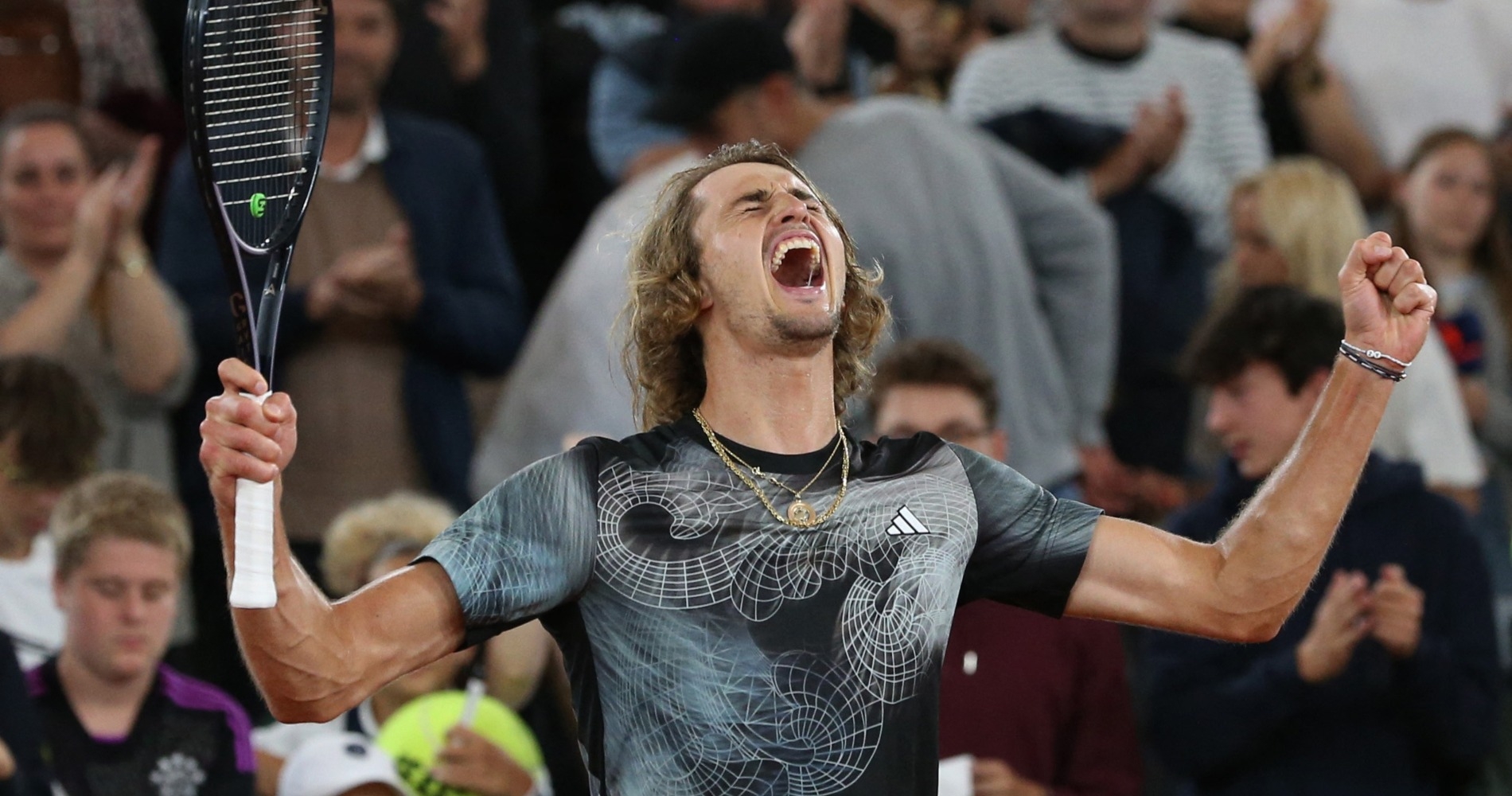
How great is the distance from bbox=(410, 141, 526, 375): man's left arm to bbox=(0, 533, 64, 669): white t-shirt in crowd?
Answer: 1.39 m

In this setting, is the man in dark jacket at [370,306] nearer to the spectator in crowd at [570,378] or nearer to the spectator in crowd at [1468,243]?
the spectator in crowd at [570,378]

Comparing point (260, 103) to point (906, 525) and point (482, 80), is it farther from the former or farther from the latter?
point (482, 80)

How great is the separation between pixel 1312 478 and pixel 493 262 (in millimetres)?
3920

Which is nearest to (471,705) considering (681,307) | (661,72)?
(681,307)

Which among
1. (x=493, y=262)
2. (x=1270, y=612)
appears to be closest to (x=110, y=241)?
(x=493, y=262)

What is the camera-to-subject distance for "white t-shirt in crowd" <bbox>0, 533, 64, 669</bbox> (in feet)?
17.5

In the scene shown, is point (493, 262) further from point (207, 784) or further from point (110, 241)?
point (207, 784)

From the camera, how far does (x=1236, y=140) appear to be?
7934 millimetres

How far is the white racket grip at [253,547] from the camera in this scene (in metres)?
2.69

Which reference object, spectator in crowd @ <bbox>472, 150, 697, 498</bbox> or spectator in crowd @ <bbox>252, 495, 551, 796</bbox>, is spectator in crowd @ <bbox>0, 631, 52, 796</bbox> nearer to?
spectator in crowd @ <bbox>252, 495, 551, 796</bbox>

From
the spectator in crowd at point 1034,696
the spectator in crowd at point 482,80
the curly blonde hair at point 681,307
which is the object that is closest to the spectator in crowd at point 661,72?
the spectator in crowd at point 482,80

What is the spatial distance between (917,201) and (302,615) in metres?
3.76

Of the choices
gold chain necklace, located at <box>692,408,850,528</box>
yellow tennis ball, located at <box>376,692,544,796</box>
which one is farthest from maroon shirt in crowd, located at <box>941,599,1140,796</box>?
gold chain necklace, located at <box>692,408,850,528</box>

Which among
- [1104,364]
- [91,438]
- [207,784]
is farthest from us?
[1104,364]
